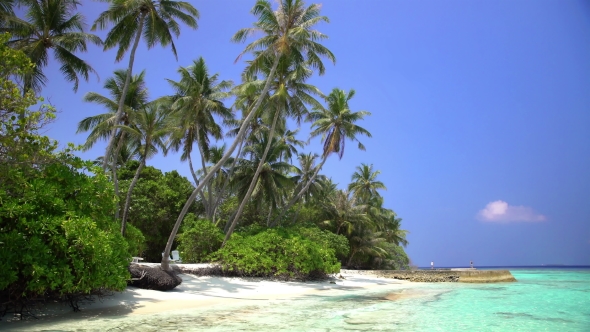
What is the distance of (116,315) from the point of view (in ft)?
26.1

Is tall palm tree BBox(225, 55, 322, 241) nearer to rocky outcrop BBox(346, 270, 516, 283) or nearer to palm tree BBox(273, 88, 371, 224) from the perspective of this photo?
palm tree BBox(273, 88, 371, 224)

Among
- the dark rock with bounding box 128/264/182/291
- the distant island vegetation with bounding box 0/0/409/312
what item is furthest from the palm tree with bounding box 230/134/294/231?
the dark rock with bounding box 128/264/182/291

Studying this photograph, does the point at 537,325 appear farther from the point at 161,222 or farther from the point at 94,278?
the point at 161,222

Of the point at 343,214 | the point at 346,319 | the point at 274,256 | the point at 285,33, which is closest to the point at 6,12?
the point at 285,33

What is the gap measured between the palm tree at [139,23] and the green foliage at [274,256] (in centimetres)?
689

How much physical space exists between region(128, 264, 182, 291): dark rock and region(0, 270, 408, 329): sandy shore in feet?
0.69

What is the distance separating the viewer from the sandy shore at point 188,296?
312 inches

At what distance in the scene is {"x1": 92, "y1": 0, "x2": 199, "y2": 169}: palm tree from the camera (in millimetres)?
15375

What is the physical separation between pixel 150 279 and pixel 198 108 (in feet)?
36.9

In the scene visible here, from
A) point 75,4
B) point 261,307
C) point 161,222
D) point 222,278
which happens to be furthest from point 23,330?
point 161,222

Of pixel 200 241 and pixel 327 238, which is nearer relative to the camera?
pixel 200 241

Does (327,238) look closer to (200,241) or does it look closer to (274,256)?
(274,256)

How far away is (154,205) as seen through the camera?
79.3ft

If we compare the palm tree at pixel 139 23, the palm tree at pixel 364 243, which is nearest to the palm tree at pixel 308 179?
the palm tree at pixel 364 243
